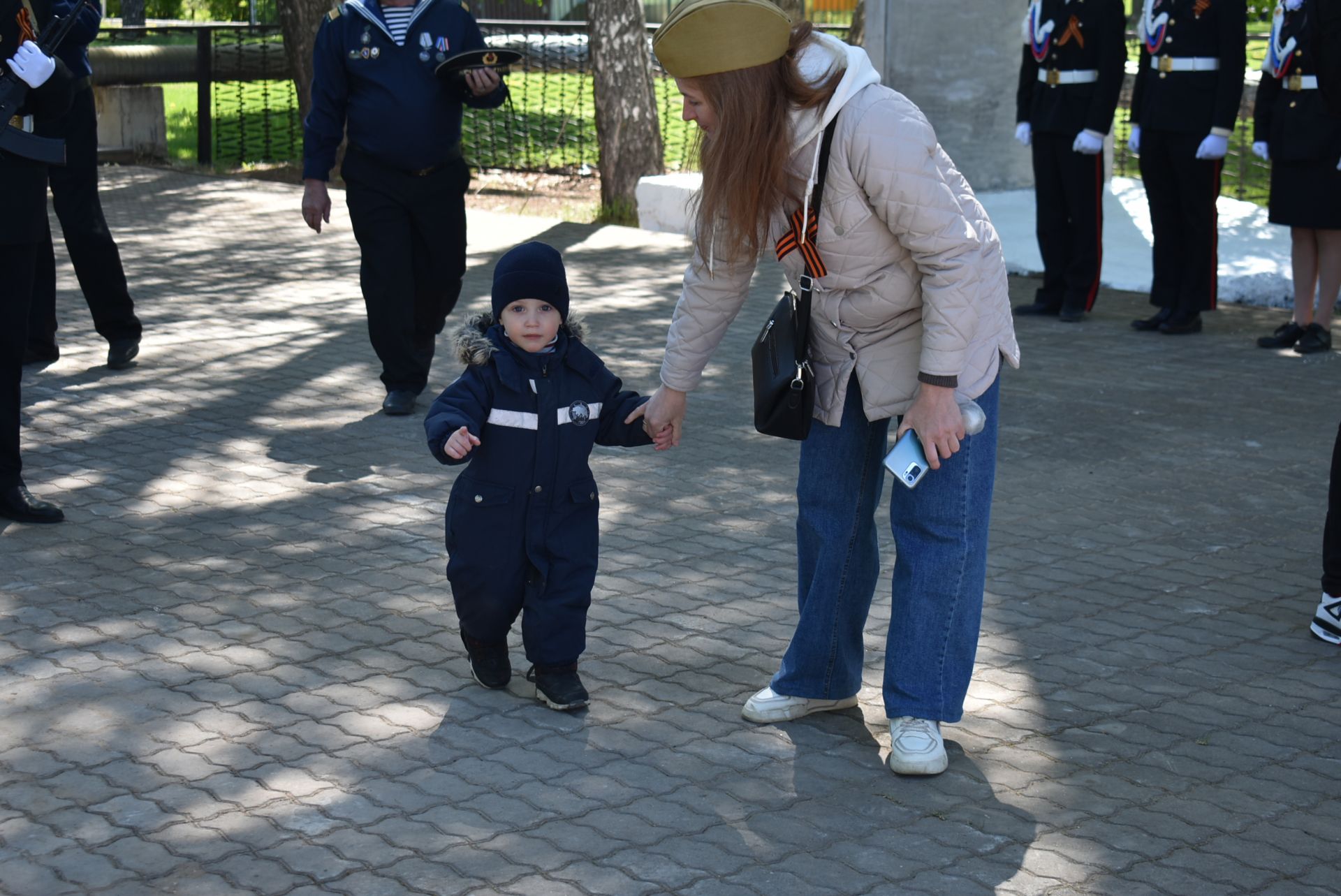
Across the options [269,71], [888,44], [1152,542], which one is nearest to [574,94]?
[269,71]

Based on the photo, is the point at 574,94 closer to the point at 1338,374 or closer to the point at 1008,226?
the point at 1008,226

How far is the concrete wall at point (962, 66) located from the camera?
38.4ft

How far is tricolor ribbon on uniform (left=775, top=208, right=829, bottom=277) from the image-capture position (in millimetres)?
3406

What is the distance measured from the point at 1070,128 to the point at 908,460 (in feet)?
19.2

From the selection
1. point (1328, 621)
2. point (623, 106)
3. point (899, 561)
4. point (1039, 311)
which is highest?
point (623, 106)

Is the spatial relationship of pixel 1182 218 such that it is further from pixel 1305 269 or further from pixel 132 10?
pixel 132 10

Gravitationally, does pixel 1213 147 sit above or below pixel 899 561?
above

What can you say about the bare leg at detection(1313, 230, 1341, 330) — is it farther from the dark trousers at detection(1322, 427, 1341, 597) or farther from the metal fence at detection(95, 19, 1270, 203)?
the metal fence at detection(95, 19, 1270, 203)

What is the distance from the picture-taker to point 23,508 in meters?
5.33

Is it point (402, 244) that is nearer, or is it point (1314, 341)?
point (402, 244)

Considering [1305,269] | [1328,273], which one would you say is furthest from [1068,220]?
[1328,273]

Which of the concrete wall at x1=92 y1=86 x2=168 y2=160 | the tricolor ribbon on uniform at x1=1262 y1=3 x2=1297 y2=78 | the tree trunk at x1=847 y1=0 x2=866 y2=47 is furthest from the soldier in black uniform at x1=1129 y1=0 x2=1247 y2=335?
the concrete wall at x1=92 y1=86 x2=168 y2=160

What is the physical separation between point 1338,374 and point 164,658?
5651 mm

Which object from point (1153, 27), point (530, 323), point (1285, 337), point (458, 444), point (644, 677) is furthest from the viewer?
point (1153, 27)
